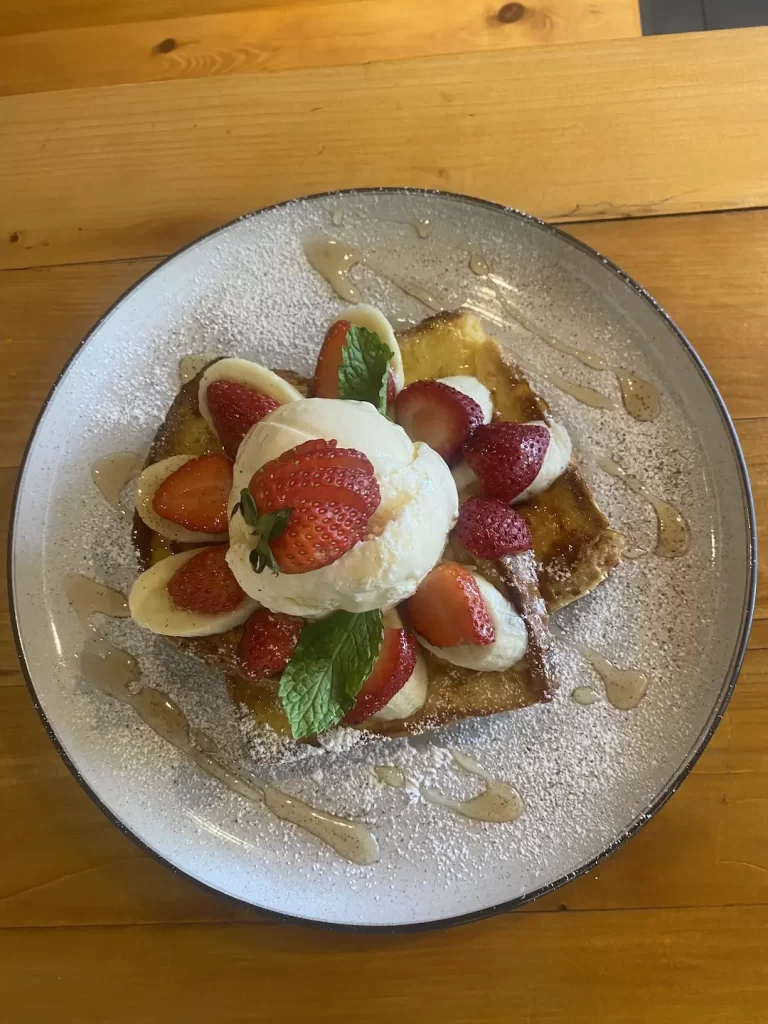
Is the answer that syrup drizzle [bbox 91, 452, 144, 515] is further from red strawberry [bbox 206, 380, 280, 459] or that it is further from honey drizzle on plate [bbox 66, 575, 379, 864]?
red strawberry [bbox 206, 380, 280, 459]

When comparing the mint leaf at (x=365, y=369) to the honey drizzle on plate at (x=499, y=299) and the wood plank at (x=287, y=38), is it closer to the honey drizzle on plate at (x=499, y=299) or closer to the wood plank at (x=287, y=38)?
the honey drizzle on plate at (x=499, y=299)

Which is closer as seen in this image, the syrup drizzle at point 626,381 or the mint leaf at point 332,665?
the mint leaf at point 332,665

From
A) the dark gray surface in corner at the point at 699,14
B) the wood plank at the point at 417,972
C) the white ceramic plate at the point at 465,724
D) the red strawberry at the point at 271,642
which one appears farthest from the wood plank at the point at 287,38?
the wood plank at the point at 417,972

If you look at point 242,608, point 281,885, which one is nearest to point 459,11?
point 242,608

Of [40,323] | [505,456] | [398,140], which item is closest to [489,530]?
[505,456]

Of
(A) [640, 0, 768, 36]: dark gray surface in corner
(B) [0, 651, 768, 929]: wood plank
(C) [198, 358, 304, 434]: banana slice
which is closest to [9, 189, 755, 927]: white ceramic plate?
(B) [0, 651, 768, 929]: wood plank

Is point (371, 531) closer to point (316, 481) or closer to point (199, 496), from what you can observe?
point (316, 481)

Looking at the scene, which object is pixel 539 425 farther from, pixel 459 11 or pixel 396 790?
pixel 459 11
